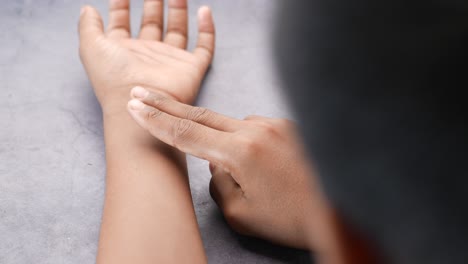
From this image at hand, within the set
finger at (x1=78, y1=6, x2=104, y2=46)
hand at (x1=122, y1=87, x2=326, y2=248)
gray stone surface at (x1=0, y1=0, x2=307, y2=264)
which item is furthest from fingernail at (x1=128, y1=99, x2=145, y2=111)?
finger at (x1=78, y1=6, x2=104, y2=46)

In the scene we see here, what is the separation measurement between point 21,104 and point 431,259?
0.81 meters

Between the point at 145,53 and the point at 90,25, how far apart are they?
13 cm

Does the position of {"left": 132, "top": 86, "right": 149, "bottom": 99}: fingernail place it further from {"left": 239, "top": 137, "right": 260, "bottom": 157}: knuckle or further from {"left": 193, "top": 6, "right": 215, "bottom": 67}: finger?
{"left": 193, "top": 6, "right": 215, "bottom": 67}: finger

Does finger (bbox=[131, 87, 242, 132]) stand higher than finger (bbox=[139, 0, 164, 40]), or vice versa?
finger (bbox=[139, 0, 164, 40])

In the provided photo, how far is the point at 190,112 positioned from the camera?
77cm

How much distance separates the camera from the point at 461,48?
26cm

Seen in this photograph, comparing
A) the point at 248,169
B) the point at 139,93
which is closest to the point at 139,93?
the point at 139,93

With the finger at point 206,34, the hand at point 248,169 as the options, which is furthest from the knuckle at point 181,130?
the finger at point 206,34

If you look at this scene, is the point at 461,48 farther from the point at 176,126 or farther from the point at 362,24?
the point at 176,126

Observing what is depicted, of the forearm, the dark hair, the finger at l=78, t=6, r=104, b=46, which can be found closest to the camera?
the dark hair

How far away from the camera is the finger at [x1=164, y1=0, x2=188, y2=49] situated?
106cm

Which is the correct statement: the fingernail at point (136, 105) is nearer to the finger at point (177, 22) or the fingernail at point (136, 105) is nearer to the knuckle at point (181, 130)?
the knuckle at point (181, 130)

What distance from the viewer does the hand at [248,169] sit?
2.31 ft

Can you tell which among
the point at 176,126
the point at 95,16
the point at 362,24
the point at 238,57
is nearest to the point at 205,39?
the point at 238,57
